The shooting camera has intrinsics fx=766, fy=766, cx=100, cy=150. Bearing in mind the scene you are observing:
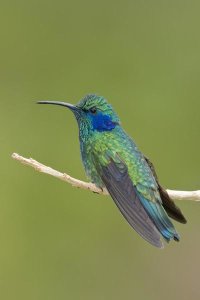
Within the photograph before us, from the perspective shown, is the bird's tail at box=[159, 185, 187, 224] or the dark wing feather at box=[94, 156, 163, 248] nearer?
the dark wing feather at box=[94, 156, 163, 248]

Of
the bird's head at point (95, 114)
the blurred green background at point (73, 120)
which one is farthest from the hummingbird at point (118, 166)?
the blurred green background at point (73, 120)

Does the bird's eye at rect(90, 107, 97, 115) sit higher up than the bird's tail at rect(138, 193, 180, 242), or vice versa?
the bird's eye at rect(90, 107, 97, 115)

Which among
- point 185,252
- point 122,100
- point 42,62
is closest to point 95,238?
point 185,252

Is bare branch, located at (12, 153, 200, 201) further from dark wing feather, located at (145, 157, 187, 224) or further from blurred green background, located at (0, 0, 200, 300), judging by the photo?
blurred green background, located at (0, 0, 200, 300)

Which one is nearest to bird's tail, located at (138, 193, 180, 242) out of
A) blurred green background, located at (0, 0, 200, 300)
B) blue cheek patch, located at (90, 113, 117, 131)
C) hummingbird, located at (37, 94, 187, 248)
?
hummingbird, located at (37, 94, 187, 248)

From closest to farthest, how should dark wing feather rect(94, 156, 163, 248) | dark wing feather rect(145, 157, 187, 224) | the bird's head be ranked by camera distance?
1. dark wing feather rect(94, 156, 163, 248)
2. dark wing feather rect(145, 157, 187, 224)
3. the bird's head

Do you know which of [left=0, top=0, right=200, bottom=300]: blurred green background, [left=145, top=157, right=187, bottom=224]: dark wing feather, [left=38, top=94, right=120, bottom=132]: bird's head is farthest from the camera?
[left=0, top=0, right=200, bottom=300]: blurred green background

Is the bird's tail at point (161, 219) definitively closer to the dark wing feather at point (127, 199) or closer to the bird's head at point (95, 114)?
the dark wing feather at point (127, 199)
